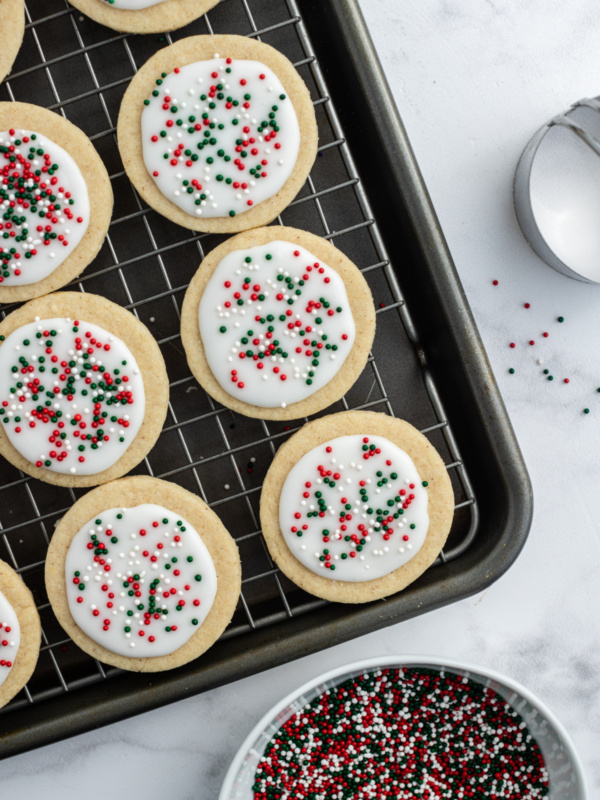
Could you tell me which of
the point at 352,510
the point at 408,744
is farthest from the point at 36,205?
the point at 408,744

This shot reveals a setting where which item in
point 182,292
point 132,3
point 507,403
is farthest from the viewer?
point 507,403

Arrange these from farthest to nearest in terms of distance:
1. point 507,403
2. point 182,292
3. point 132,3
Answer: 1. point 507,403
2. point 182,292
3. point 132,3

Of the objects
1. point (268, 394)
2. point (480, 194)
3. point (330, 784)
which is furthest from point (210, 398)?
point (330, 784)

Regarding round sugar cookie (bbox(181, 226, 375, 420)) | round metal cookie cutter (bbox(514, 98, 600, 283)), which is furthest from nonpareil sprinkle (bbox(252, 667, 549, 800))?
round metal cookie cutter (bbox(514, 98, 600, 283))

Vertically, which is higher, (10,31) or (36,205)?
(10,31)

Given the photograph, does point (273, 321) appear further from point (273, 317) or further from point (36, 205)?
point (36, 205)

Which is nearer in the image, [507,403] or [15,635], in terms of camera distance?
[15,635]

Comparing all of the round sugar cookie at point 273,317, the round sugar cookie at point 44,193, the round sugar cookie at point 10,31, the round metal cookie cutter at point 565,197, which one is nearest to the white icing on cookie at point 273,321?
the round sugar cookie at point 273,317

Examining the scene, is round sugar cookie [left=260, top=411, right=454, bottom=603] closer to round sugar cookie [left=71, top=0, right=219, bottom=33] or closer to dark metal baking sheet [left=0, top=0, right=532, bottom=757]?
dark metal baking sheet [left=0, top=0, right=532, bottom=757]
